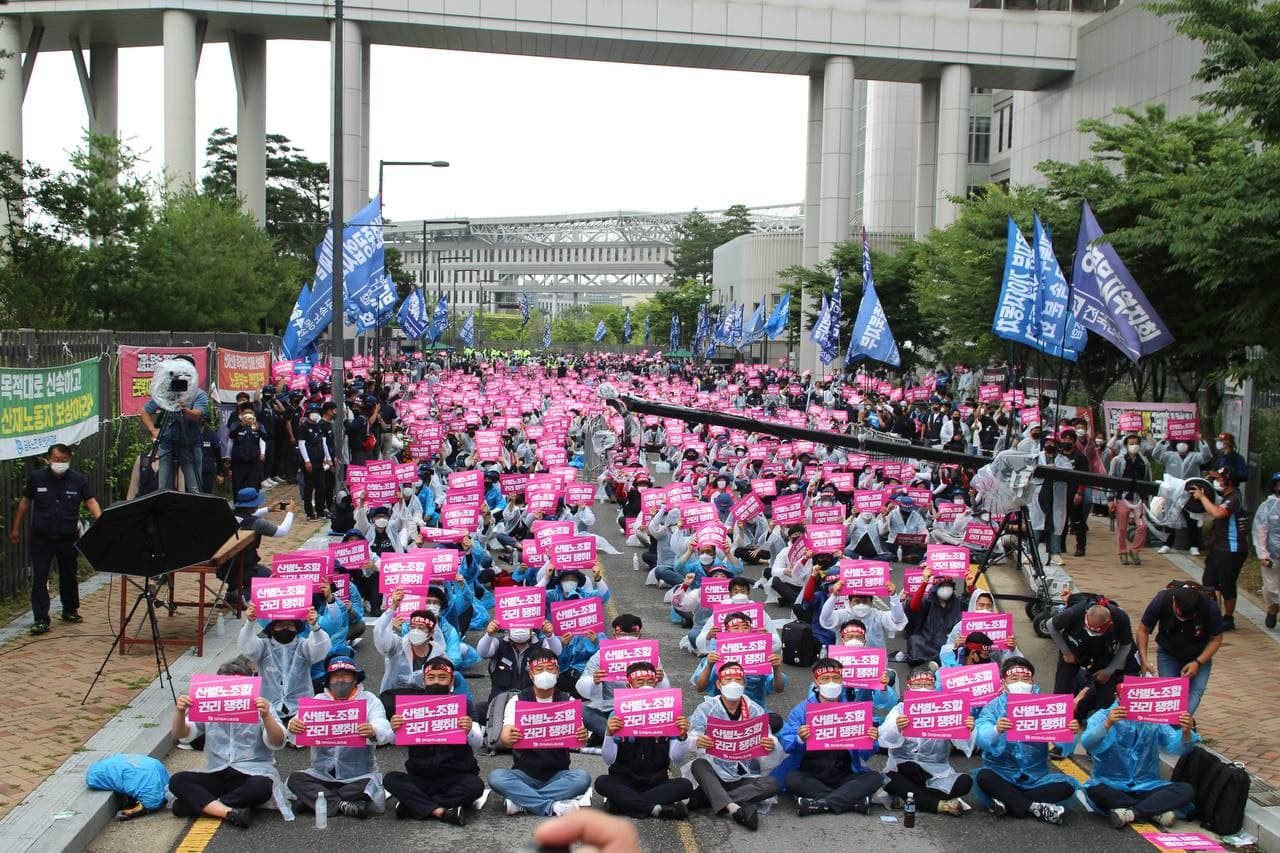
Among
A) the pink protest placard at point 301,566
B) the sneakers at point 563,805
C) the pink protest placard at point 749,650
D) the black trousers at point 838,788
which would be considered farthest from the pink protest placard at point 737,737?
the pink protest placard at point 301,566

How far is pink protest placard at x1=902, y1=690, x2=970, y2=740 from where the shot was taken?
897 cm

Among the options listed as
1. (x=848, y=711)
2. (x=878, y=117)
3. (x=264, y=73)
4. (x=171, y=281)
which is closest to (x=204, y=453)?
(x=848, y=711)

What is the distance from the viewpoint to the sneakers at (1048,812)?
8.94 metres

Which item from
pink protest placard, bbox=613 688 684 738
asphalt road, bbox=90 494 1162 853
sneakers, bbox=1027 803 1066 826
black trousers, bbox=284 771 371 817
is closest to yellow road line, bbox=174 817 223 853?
asphalt road, bbox=90 494 1162 853

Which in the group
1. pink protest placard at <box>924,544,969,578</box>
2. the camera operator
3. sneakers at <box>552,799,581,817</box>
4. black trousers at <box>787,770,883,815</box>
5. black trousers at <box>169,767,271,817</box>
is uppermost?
the camera operator

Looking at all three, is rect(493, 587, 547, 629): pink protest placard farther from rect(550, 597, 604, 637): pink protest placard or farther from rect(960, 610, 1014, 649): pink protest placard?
rect(960, 610, 1014, 649): pink protest placard

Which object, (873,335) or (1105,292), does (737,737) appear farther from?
(873,335)

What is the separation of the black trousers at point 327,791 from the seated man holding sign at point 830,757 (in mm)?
2982

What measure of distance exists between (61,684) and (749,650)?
5866 millimetres

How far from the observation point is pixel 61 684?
1101cm

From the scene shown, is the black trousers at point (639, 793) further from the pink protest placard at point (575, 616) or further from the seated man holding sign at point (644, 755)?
the pink protest placard at point (575, 616)

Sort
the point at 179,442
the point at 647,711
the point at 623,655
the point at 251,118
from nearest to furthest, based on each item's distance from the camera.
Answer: the point at 647,711 < the point at 623,655 < the point at 179,442 < the point at 251,118

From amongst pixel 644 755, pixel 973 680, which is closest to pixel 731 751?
pixel 644 755

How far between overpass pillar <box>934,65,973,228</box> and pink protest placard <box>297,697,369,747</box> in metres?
53.1
